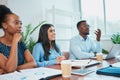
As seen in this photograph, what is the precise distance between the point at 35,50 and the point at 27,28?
113 centimetres

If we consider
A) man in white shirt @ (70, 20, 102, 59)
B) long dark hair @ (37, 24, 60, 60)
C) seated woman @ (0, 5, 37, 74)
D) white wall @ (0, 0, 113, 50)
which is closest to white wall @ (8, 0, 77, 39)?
white wall @ (0, 0, 113, 50)

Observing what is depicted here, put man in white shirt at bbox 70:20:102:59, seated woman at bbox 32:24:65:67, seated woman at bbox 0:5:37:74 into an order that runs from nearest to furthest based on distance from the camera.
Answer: seated woman at bbox 0:5:37:74, seated woman at bbox 32:24:65:67, man in white shirt at bbox 70:20:102:59

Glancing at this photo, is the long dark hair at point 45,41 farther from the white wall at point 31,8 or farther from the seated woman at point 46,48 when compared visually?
the white wall at point 31,8

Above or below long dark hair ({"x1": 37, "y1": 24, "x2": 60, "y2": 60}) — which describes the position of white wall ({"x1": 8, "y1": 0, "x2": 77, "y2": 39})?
above

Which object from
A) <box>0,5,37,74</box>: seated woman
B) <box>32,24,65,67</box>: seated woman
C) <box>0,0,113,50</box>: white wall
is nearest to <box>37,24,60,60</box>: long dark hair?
<box>32,24,65,67</box>: seated woman

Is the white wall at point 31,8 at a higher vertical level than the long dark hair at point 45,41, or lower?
higher

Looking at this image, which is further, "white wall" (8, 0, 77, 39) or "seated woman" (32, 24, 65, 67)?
"white wall" (8, 0, 77, 39)

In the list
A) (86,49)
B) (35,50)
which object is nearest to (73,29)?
(86,49)

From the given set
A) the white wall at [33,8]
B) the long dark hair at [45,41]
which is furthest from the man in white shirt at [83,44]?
the white wall at [33,8]

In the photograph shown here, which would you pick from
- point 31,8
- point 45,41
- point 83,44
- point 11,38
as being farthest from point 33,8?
point 11,38

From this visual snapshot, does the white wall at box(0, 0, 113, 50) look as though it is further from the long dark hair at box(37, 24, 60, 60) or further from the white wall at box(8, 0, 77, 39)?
the long dark hair at box(37, 24, 60, 60)

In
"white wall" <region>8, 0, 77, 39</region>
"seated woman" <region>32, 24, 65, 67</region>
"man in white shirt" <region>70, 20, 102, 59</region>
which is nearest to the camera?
"seated woman" <region>32, 24, 65, 67</region>

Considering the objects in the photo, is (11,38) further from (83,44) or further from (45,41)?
(83,44)

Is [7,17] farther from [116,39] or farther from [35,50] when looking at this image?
[116,39]
